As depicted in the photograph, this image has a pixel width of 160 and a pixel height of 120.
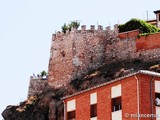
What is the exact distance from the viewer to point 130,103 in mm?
53312

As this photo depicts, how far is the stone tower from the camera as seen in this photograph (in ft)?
325

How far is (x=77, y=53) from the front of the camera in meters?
99.9

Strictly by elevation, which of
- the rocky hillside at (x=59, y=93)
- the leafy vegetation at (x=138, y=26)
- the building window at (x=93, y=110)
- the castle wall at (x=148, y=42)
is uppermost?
the leafy vegetation at (x=138, y=26)

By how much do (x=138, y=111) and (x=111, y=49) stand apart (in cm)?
4829

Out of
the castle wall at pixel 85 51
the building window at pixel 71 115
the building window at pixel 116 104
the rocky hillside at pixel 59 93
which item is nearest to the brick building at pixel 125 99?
the building window at pixel 116 104

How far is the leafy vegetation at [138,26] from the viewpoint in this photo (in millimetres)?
100625

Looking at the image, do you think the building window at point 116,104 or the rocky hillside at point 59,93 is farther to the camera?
the rocky hillside at point 59,93

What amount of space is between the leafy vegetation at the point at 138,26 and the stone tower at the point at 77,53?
231 cm

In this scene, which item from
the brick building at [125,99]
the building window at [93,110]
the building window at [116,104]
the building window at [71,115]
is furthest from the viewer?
the building window at [71,115]

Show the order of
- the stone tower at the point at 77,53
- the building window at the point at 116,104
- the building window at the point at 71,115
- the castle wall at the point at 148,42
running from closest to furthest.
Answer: the building window at the point at 116,104, the building window at the point at 71,115, the castle wall at the point at 148,42, the stone tower at the point at 77,53

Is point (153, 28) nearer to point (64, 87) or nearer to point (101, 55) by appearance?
point (101, 55)

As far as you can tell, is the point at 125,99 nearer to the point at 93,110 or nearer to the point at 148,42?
the point at 93,110

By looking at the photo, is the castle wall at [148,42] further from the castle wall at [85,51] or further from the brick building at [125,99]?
the brick building at [125,99]

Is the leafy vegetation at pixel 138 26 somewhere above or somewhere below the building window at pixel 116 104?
Answer: above
